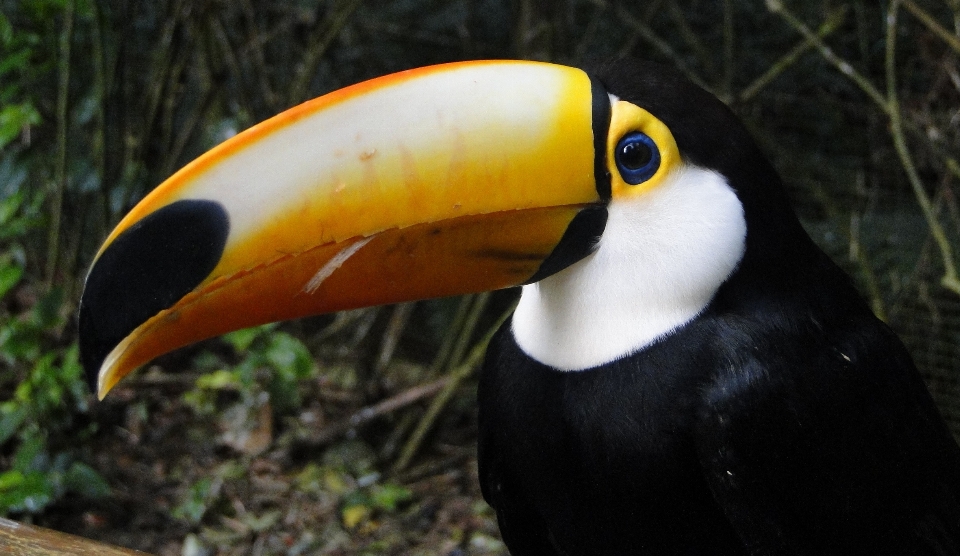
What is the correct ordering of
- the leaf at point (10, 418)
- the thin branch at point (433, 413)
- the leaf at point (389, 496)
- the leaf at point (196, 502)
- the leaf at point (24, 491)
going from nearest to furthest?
the leaf at point (24, 491) < the leaf at point (10, 418) < the leaf at point (196, 502) < the leaf at point (389, 496) < the thin branch at point (433, 413)

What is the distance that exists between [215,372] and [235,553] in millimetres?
862

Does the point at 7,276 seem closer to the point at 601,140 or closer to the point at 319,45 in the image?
the point at 319,45

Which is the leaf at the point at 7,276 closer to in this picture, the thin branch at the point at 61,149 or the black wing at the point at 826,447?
the thin branch at the point at 61,149

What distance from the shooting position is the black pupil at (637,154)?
144 centimetres

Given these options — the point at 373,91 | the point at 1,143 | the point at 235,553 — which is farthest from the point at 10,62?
the point at 373,91

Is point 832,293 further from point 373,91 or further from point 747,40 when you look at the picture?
point 747,40

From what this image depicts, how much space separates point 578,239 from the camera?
4.87ft

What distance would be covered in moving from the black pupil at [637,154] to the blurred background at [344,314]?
1.66 meters

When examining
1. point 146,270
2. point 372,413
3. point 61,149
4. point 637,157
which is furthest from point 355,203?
point 61,149

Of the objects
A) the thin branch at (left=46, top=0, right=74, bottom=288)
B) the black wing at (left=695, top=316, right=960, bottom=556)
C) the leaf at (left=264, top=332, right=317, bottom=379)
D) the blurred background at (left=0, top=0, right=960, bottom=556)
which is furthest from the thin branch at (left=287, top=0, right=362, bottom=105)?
the black wing at (left=695, top=316, right=960, bottom=556)

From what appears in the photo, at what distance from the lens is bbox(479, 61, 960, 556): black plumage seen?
1501mm

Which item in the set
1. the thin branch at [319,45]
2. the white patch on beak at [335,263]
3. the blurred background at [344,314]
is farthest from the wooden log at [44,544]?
the thin branch at [319,45]

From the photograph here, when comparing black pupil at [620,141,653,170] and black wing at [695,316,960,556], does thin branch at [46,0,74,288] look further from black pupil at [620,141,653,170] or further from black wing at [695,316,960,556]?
black wing at [695,316,960,556]

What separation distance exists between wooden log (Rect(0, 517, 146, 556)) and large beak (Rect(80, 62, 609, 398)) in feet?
1.17
